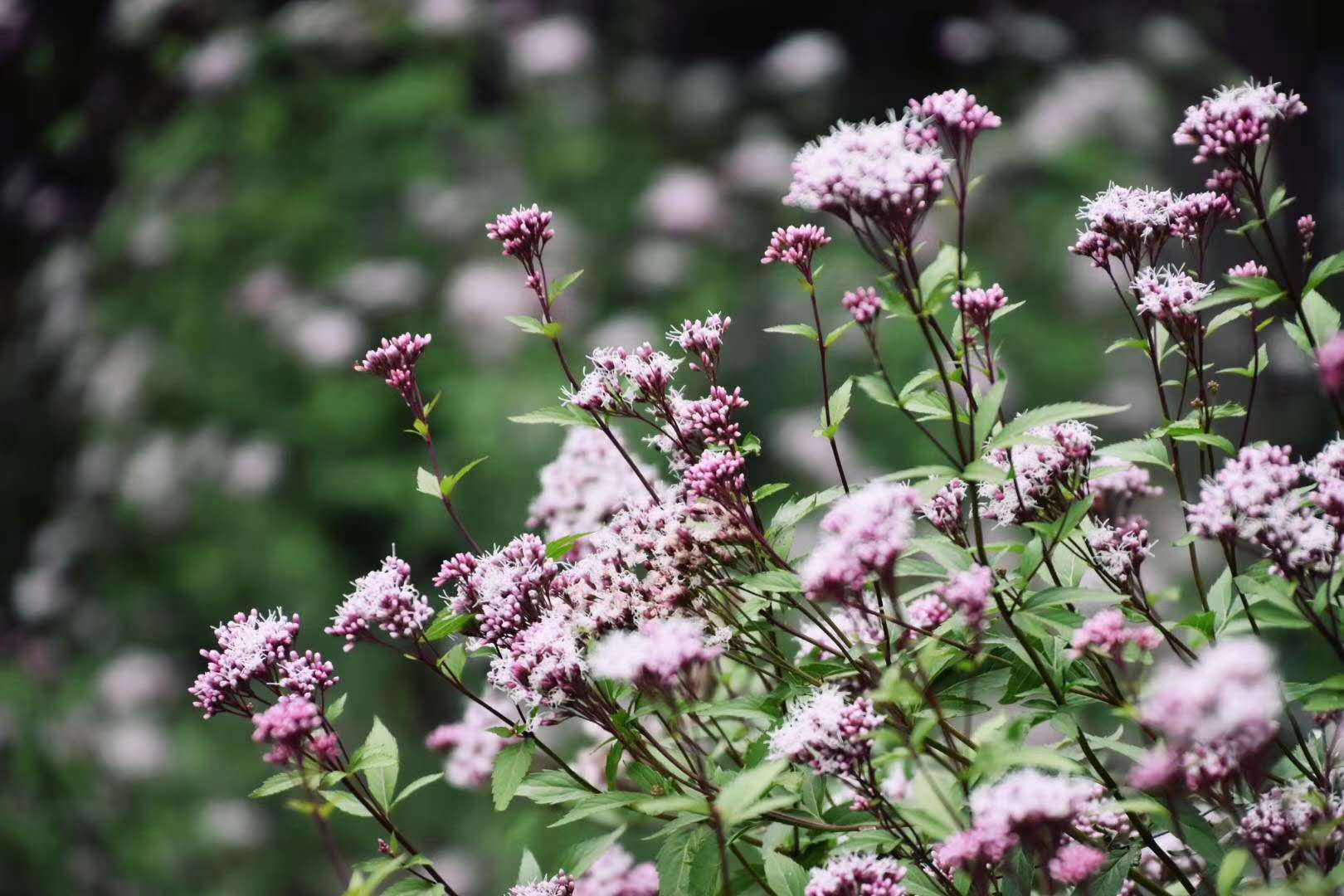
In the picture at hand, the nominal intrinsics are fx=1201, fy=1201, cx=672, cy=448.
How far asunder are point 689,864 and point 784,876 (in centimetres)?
8

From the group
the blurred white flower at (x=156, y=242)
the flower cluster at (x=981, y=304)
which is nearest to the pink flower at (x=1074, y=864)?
the flower cluster at (x=981, y=304)

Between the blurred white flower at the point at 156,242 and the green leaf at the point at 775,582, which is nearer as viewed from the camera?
the green leaf at the point at 775,582

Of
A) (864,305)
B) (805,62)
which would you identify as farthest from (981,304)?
(805,62)

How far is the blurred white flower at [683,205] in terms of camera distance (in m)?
3.19

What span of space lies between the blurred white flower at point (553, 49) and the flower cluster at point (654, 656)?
8.88ft

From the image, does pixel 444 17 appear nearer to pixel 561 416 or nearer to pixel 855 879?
pixel 561 416

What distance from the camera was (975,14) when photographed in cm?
346

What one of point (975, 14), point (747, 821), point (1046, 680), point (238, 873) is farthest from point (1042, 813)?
point (975, 14)

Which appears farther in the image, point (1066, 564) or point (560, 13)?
point (560, 13)

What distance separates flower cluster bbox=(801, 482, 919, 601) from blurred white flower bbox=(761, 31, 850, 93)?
262 centimetres

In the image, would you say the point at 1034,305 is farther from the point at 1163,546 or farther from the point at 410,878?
the point at 410,878

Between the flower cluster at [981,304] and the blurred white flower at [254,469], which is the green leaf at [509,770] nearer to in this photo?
the flower cluster at [981,304]

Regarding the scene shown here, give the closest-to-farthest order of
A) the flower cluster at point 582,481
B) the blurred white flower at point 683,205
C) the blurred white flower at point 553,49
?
the flower cluster at point 582,481
the blurred white flower at point 683,205
the blurred white flower at point 553,49

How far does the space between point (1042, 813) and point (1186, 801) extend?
23 centimetres
